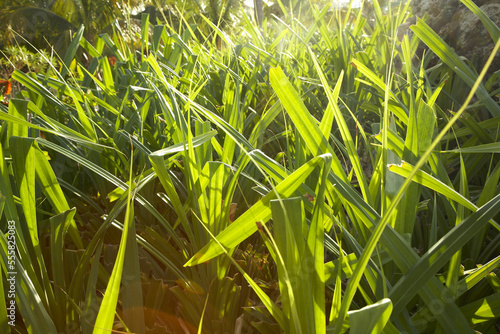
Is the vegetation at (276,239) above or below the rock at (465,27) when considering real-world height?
below

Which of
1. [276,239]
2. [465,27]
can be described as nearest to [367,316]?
[276,239]

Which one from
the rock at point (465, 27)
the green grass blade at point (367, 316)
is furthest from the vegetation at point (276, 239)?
the rock at point (465, 27)

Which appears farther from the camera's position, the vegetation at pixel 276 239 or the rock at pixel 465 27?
the rock at pixel 465 27

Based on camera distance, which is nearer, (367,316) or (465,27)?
(367,316)

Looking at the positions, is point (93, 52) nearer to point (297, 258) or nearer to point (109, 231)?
point (109, 231)

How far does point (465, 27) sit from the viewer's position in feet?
3.76

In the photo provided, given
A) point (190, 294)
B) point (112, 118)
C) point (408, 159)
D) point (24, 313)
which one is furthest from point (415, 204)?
point (112, 118)

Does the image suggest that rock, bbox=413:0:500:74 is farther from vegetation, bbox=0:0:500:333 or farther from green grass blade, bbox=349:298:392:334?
green grass blade, bbox=349:298:392:334

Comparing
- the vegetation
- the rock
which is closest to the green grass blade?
the vegetation

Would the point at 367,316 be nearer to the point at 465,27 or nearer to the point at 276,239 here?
the point at 276,239

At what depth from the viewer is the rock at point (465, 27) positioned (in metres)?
1.08

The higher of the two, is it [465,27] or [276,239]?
[465,27]

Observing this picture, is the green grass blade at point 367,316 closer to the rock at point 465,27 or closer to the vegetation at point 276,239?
the vegetation at point 276,239

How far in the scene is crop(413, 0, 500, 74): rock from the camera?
42.5 inches
